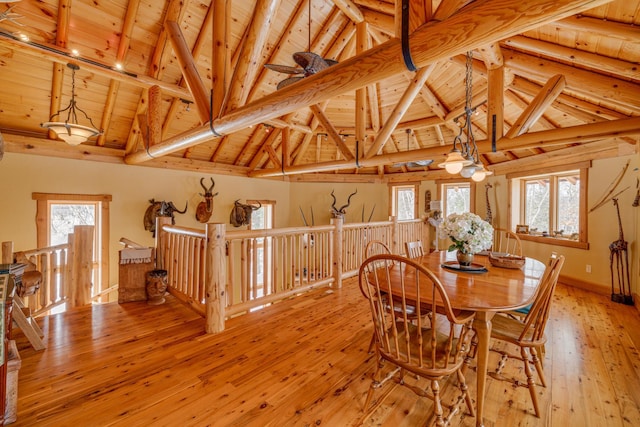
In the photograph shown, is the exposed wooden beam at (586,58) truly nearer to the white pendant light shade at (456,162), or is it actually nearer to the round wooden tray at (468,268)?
the white pendant light shade at (456,162)

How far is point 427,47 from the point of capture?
166cm

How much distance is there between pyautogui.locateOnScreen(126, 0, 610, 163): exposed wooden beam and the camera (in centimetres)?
131

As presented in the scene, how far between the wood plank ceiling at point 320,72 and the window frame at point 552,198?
255 millimetres

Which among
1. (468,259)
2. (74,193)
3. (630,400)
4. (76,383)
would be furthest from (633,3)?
(74,193)

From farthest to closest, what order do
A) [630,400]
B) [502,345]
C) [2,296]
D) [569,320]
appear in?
[569,320] < [502,345] < [630,400] < [2,296]

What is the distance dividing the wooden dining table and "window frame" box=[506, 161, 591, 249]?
128 inches

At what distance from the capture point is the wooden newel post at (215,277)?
2.72m

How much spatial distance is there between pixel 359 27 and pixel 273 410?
5084 millimetres

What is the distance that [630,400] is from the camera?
1.88 meters

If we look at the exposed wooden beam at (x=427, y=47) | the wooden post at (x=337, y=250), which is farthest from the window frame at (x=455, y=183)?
the exposed wooden beam at (x=427, y=47)

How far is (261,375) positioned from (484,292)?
175 cm

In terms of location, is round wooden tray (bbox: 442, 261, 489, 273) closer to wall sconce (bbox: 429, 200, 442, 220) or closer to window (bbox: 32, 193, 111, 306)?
wall sconce (bbox: 429, 200, 442, 220)

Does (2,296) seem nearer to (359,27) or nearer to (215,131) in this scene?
(215,131)

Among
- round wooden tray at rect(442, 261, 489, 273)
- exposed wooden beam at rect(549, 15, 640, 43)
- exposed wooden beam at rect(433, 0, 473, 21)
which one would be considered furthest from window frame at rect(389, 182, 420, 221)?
exposed wooden beam at rect(433, 0, 473, 21)
